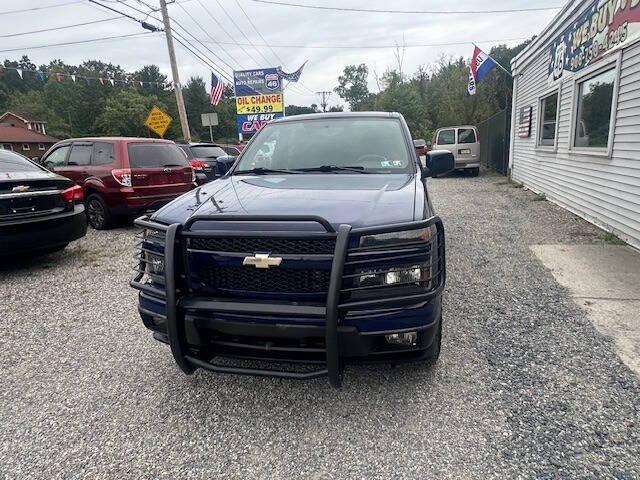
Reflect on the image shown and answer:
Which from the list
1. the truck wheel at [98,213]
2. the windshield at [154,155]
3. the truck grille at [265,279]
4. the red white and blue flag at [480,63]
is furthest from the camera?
the red white and blue flag at [480,63]

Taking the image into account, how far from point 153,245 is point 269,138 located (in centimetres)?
194

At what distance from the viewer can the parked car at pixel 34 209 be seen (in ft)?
16.0

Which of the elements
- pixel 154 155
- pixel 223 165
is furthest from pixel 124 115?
pixel 223 165

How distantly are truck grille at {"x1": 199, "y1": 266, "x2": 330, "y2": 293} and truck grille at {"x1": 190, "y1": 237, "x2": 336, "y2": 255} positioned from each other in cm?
10

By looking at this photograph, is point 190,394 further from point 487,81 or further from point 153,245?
point 487,81

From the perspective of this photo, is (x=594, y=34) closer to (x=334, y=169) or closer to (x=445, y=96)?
(x=334, y=169)

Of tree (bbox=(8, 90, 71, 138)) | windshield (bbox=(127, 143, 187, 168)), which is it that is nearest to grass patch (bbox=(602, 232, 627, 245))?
windshield (bbox=(127, 143, 187, 168))

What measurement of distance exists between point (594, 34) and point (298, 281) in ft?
24.7

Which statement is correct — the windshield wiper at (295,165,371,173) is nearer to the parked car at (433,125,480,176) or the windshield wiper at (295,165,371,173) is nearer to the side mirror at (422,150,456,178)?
the side mirror at (422,150,456,178)

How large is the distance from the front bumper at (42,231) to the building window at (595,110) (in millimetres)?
7706

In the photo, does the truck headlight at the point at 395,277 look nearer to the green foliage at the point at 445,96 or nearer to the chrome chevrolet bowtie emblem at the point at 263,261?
the chrome chevrolet bowtie emblem at the point at 263,261

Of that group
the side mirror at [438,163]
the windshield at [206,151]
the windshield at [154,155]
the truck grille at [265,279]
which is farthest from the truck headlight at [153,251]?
the windshield at [206,151]

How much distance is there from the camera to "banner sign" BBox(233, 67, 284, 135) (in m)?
23.6

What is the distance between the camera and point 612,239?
6.05 metres
